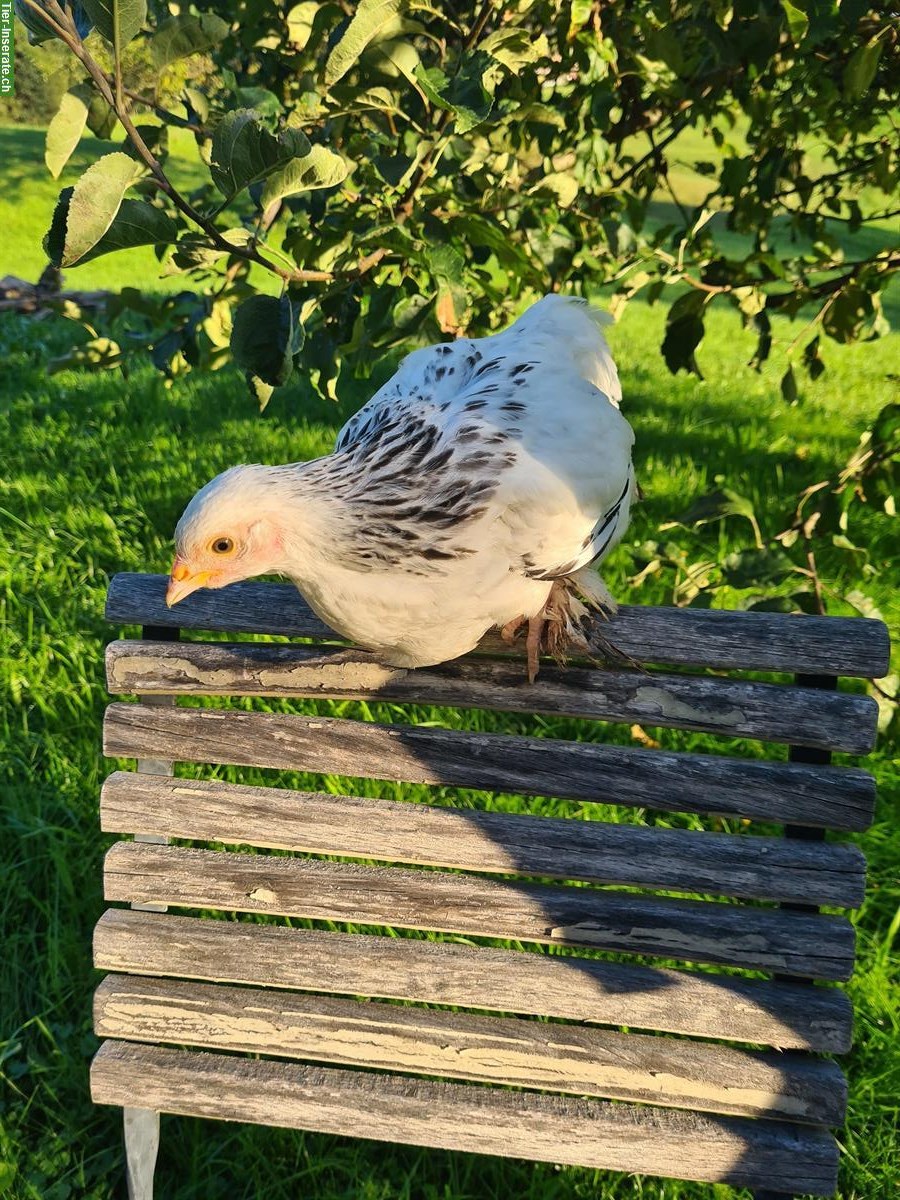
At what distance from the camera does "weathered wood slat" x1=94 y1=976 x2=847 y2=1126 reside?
1.73m

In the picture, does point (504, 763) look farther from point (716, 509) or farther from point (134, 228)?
point (134, 228)

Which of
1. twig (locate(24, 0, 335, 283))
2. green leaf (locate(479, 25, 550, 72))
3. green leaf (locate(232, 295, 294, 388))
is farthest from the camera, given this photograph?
green leaf (locate(479, 25, 550, 72))

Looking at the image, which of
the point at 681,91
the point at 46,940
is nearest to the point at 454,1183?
the point at 46,940

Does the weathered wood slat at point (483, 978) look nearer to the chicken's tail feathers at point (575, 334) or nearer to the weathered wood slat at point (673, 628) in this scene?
the weathered wood slat at point (673, 628)

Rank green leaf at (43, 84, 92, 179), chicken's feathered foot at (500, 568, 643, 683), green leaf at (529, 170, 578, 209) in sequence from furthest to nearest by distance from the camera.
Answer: green leaf at (529, 170, 578, 209) < chicken's feathered foot at (500, 568, 643, 683) < green leaf at (43, 84, 92, 179)

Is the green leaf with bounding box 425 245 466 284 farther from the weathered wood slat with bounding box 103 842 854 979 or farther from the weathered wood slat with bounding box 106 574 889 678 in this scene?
the weathered wood slat with bounding box 103 842 854 979

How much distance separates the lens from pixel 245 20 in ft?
7.55

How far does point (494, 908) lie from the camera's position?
70.7 inches

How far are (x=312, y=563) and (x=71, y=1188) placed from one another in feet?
4.87

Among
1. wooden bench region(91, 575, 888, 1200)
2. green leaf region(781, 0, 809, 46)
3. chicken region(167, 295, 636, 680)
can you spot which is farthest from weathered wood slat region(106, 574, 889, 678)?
green leaf region(781, 0, 809, 46)

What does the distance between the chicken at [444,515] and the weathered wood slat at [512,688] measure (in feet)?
0.19

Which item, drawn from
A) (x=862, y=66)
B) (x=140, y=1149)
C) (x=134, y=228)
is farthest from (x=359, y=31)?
(x=140, y=1149)

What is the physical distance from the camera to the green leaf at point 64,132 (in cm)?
143

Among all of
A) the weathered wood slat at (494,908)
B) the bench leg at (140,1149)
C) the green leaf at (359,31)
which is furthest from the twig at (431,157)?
the bench leg at (140,1149)
